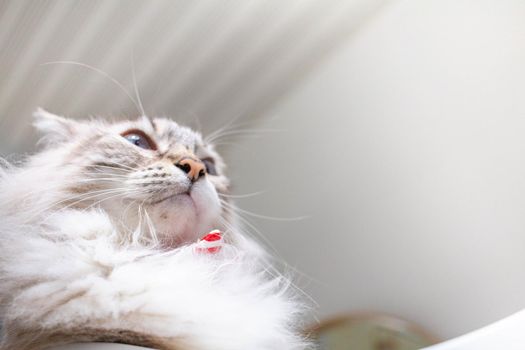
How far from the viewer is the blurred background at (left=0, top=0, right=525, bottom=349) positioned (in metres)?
0.93

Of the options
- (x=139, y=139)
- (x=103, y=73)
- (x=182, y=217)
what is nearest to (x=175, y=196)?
(x=182, y=217)

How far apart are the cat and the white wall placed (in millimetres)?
531

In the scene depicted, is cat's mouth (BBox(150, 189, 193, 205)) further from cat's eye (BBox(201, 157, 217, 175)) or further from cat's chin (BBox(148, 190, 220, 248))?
cat's eye (BBox(201, 157, 217, 175))

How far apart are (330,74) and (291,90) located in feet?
0.41

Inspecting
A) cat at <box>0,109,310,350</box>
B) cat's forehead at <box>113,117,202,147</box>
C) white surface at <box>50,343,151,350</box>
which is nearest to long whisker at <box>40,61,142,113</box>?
cat's forehead at <box>113,117,202,147</box>

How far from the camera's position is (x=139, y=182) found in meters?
0.62

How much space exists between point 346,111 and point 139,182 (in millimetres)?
796

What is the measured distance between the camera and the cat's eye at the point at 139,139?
747 millimetres

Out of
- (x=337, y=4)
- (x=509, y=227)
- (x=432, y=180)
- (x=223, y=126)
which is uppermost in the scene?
(x=337, y=4)

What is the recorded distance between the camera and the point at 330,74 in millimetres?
1287

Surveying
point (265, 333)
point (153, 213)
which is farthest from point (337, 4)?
point (265, 333)

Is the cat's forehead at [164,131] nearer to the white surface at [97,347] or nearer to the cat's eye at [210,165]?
the cat's eye at [210,165]

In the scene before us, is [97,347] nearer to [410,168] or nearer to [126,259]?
[126,259]

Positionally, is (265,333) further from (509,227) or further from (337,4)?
(337,4)
